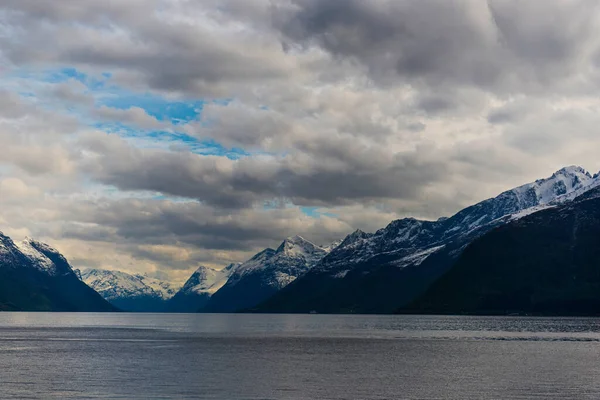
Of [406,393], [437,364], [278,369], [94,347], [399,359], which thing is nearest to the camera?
[406,393]

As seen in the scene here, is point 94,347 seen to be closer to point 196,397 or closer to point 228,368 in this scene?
point 228,368

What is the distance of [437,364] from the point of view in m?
137

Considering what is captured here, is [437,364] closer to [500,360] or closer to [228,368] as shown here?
[500,360]

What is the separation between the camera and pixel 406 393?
318ft

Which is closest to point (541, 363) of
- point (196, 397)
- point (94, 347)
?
point (196, 397)

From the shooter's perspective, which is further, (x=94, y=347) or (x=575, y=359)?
(x=94, y=347)

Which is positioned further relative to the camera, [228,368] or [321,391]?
[228,368]

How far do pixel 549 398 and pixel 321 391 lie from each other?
1229 inches

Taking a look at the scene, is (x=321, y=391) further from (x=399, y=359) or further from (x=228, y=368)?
(x=399, y=359)

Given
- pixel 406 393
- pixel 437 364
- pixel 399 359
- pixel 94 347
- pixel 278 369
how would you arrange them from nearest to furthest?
pixel 406 393 < pixel 278 369 < pixel 437 364 < pixel 399 359 < pixel 94 347

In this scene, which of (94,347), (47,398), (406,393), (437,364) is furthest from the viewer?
(94,347)

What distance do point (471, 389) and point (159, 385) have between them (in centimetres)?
4676

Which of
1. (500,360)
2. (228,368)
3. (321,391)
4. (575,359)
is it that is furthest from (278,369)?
(575,359)

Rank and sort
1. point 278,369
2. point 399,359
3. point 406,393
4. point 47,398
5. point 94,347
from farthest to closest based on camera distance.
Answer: point 94,347, point 399,359, point 278,369, point 406,393, point 47,398
